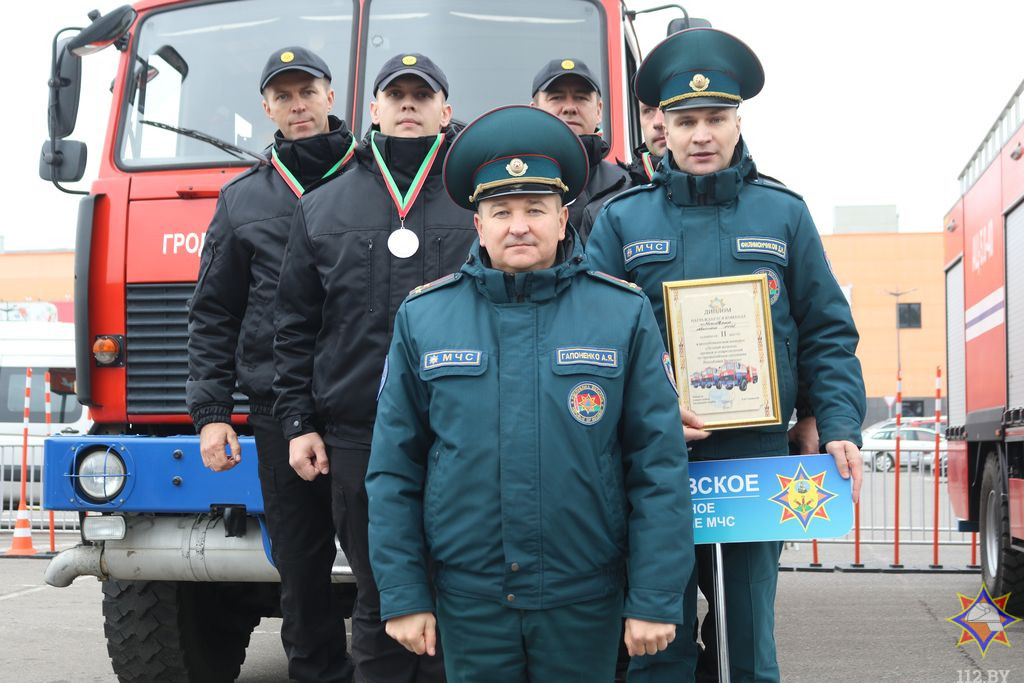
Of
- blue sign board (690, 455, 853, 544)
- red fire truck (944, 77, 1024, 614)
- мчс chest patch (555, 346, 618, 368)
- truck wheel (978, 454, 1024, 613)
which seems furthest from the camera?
truck wheel (978, 454, 1024, 613)

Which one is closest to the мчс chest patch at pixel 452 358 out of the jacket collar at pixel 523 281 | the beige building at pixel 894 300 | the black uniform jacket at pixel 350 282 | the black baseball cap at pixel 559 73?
the jacket collar at pixel 523 281

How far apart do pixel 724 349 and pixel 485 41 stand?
9.13 ft

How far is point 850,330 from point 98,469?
120 inches

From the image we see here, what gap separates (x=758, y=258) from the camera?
347 cm

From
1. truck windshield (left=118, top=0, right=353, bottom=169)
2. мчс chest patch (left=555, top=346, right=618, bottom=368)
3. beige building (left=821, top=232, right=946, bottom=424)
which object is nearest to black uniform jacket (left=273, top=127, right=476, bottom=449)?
мчс chest patch (left=555, top=346, right=618, bottom=368)

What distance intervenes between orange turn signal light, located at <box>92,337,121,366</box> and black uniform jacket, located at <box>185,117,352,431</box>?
1.03 m

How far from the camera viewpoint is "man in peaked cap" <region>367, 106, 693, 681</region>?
Result: 2.85m

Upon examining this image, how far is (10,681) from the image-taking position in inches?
250

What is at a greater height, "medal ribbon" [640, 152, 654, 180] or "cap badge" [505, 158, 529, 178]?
"medal ribbon" [640, 152, 654, 180]

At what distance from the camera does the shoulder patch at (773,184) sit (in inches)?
141

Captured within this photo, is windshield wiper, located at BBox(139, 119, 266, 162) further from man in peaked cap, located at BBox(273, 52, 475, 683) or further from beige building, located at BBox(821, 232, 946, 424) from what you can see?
beige building, located at BBox(821, 232, 946, 424)

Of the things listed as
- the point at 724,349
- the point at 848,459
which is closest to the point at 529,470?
the point at 724,349

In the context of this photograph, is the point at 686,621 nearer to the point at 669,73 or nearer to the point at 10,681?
the point at 669,73

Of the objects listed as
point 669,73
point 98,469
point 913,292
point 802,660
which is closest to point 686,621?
point 669,73
